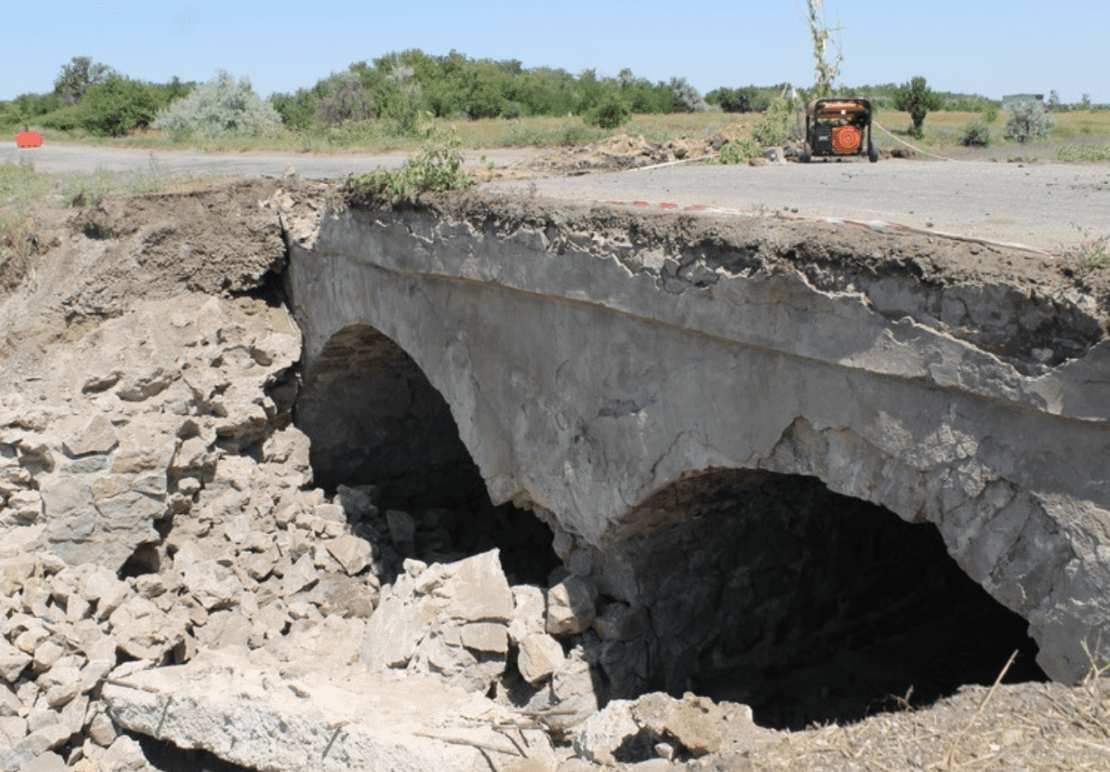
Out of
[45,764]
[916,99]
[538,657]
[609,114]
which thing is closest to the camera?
[45,764]

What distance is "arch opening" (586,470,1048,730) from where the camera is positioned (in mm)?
5969

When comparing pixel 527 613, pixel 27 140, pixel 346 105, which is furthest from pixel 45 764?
pixel 346 105

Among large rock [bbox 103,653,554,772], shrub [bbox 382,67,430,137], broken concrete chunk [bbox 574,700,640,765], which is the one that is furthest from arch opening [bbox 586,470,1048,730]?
shrub [bbox 382,67,430,137]

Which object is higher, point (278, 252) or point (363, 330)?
point (278, 252)

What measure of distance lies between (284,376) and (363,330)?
86 centimetres

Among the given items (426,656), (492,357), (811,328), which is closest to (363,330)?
(492,357)

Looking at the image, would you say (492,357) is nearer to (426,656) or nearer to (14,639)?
(426,656)

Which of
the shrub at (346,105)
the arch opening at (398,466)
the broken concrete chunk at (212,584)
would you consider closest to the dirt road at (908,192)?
the arch opening at (398,466)

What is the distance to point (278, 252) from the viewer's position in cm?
827

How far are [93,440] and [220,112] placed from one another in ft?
56.6

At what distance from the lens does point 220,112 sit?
74.4 ft

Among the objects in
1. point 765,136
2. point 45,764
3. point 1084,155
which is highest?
point 765,136

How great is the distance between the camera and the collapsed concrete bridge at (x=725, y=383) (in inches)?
141

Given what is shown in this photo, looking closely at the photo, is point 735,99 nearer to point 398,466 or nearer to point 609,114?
point 609,114
